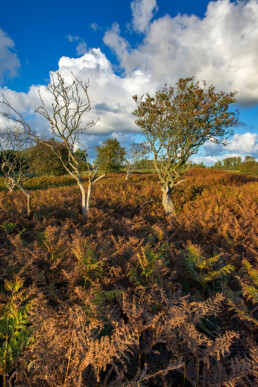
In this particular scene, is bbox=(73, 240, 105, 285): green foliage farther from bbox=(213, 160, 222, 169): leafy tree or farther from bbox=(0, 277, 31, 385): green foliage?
bbox=(213, 160, 222, 169): leafy tree

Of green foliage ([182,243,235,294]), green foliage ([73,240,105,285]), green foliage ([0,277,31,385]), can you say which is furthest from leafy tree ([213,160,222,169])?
green foliage ([0,277,31,385])

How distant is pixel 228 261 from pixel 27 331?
A: 8.12 feet

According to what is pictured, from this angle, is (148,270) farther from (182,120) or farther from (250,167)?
(250,167)

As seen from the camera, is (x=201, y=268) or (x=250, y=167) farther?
(x=250, y=167)

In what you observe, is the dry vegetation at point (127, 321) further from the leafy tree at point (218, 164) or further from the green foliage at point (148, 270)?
the leafy tree at point (218, 164)

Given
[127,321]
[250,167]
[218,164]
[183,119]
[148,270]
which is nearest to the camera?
[127,321]

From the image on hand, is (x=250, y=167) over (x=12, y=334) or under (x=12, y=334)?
over

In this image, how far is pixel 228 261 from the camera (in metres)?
2.62

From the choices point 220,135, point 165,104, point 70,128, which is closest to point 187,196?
point 220,135

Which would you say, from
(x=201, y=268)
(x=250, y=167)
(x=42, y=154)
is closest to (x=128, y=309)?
(x=201, y=268)

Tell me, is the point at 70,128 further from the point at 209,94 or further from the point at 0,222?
the point at 209,94

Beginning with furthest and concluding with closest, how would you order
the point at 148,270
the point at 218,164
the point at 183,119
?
the point at 218,164
the point at 183,119
the point at 148,270

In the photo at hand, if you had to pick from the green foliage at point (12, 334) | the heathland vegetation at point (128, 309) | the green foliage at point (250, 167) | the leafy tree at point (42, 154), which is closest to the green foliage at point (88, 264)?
the heathland vegetation at point (128, 309)

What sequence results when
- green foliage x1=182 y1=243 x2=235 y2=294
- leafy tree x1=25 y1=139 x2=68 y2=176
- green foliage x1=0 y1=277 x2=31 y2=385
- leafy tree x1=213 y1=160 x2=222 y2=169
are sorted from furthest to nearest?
leafy tree x1=213 y1=160 x2=222 y2=169
leafy tree x1=25 y1=139 x2=68 y2=176
green foliage x1=182 y1=243 x2=235 y2=294
green foliage x1=0 y1=277 x2=31 y2=385
